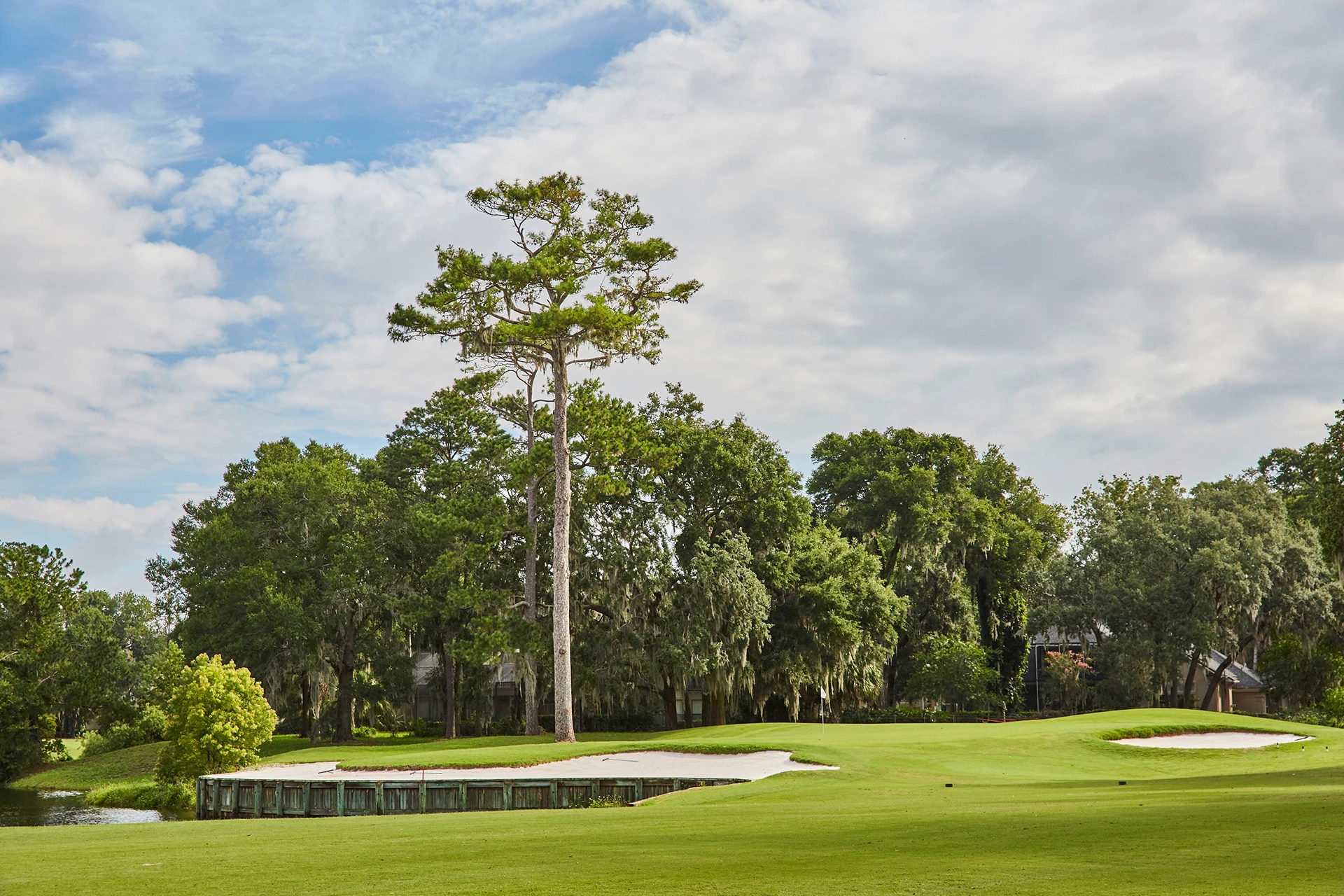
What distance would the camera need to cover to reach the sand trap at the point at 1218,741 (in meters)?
29.5

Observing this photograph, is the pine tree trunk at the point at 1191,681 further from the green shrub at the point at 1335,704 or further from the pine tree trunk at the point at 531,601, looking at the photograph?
the pine tree trunk at the point at 531,601

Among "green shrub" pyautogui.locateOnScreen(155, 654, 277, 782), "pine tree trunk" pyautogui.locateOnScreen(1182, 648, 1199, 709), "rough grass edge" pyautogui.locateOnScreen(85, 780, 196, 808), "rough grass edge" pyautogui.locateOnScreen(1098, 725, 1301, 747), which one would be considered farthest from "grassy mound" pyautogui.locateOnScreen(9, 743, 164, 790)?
"pine tree trunk" pyautogui.locateOnScreen(1182, 648, 1199, 709)

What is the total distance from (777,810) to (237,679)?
→ 2202cm

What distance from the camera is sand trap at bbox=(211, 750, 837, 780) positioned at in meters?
23.7

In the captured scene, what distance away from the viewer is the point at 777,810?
49.2 feet

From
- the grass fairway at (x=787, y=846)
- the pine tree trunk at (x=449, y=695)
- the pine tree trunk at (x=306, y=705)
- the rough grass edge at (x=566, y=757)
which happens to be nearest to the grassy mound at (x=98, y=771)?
the pine tree trunk at (x=306, y=705)

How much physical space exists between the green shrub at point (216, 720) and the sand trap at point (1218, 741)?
24.1 meters

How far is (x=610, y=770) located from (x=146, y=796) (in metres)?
17.6

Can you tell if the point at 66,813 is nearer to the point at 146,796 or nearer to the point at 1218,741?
the point at 146,796

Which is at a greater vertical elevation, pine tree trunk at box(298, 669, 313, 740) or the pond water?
pine tree trunk at box(298, 669, 313, 740)

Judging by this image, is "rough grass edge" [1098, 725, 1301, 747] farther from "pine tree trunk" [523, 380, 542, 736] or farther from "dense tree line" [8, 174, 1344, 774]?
"pine tree trunk" [523, 380, 542, 736]

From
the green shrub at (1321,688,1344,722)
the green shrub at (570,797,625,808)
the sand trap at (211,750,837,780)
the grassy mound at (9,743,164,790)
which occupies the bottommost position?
the grassy mound at (9,743,164,790)

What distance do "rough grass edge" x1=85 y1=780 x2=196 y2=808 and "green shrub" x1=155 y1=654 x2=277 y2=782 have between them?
4.43 ft

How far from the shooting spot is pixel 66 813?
3228 cm
